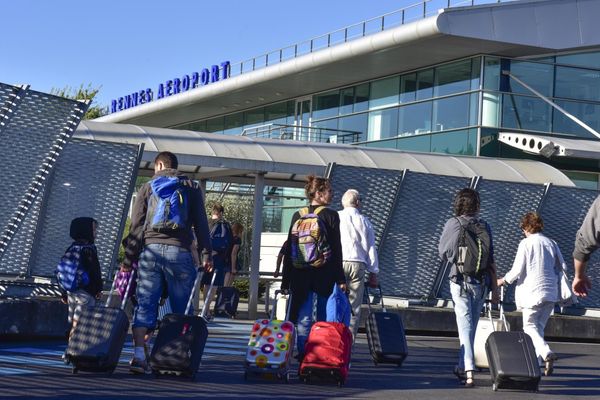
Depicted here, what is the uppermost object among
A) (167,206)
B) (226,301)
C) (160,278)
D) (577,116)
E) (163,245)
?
(577,116)

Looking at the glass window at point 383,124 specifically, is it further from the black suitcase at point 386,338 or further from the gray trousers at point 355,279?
the black suitcase at point 386,338

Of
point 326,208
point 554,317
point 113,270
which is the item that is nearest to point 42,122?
point 113,270

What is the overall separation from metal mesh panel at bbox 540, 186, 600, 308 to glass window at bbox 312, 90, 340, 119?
17.1 m

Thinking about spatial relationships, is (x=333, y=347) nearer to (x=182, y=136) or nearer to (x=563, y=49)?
(x=182, y=136)

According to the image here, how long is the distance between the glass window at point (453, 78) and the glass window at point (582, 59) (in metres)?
2.43

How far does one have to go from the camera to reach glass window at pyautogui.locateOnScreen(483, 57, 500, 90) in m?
30.3

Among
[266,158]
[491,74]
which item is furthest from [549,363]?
[491,74]

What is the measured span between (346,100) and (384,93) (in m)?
1.93

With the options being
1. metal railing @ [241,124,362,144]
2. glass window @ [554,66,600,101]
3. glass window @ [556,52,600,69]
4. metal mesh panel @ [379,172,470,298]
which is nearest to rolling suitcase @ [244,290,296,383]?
metal mesh panel @ [379,172,470,298]

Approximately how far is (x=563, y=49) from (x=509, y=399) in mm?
22524

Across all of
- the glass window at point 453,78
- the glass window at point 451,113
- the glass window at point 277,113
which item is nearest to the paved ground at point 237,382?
the glass window at point 451,113

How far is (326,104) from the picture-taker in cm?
3616

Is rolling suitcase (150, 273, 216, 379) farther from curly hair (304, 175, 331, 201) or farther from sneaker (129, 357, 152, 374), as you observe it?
curly hair (304, 175, 331, 201)

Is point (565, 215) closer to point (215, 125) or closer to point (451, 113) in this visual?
point (451, 113)
